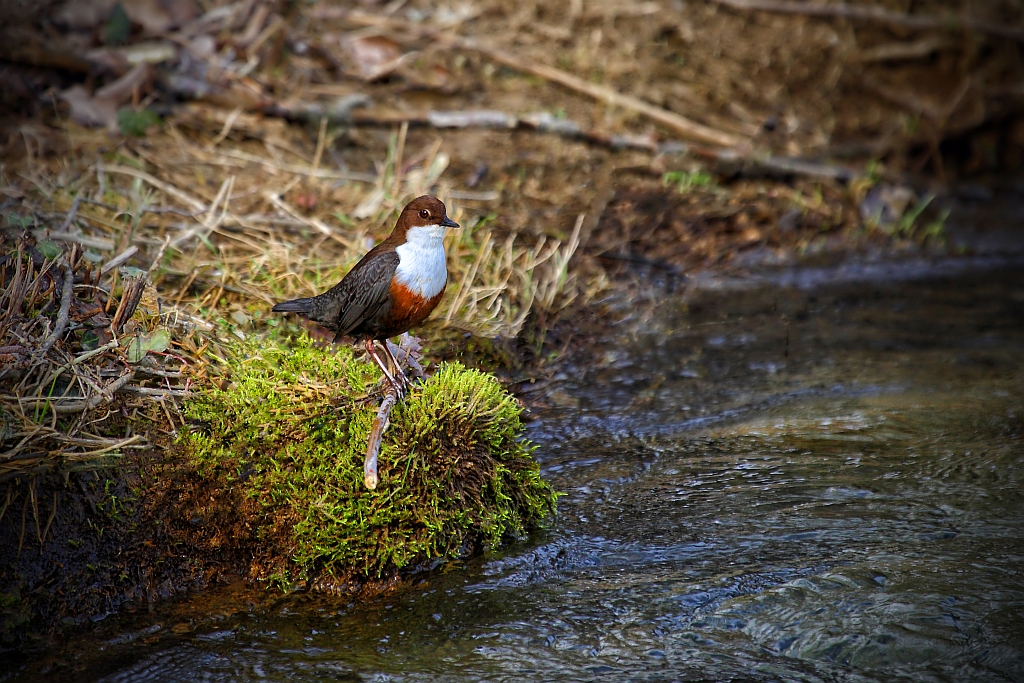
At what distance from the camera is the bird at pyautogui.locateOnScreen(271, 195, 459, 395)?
361 centimetres

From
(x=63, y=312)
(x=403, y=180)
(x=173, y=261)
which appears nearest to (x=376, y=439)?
(x=63, y=312)

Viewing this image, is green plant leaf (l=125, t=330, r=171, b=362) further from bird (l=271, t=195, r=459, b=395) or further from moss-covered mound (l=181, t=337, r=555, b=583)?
bird (l=271, t=195, r=459, b=395)

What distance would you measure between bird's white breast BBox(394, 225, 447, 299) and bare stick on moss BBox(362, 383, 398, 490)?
437 mm

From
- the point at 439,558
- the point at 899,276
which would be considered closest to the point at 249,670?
the point at 439,558

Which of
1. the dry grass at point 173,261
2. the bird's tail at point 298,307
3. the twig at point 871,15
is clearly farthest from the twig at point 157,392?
the twig at point 871,15

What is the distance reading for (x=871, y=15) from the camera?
8203 mm

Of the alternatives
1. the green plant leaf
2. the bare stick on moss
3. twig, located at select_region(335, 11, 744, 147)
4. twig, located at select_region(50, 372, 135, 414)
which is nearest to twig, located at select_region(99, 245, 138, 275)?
the green plant leaf

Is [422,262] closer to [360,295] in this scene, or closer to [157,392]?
[360,295]

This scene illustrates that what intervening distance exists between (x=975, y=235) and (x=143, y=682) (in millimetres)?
6642

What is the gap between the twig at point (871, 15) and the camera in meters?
8.16

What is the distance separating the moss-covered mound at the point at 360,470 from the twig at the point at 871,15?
6090 mm

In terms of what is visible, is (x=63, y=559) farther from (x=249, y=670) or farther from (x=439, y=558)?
(x=439, y=558)

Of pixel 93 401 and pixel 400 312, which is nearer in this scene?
pixel 93 401

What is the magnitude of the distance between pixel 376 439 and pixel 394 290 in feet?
2.00
